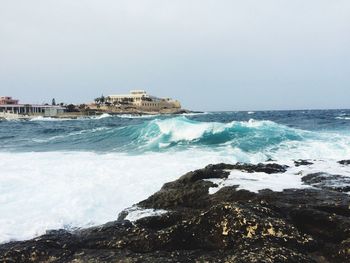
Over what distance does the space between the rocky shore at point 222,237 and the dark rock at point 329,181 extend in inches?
31.7

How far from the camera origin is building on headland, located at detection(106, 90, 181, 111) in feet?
382

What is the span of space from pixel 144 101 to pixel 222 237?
114781 mm

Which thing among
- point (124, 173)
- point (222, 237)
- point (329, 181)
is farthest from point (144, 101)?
point (222, 237)

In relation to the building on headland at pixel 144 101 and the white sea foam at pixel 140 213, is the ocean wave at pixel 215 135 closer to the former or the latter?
the white sea foam at pixel 140 213

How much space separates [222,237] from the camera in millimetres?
4254

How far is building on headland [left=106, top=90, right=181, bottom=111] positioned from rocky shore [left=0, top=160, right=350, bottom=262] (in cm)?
10737

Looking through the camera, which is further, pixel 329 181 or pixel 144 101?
pixel 144 101

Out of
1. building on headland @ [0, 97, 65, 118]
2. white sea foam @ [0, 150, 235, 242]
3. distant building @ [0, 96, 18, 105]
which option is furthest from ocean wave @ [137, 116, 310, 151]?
distant building @ [0, 96, 18, 105]

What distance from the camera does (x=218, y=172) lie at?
308 inches

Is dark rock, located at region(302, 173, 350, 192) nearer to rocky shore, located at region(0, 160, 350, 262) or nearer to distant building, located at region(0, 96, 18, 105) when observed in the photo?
rocky shore, located at region(0, 160, 350, 262)

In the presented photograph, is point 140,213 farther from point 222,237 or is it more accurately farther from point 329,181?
point 329,181

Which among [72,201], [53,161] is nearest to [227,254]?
[72,201]

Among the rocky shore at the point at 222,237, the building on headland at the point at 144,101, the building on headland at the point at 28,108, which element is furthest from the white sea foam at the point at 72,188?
the building on headland at the point at 144,101

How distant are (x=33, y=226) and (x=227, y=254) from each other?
3766 mm
